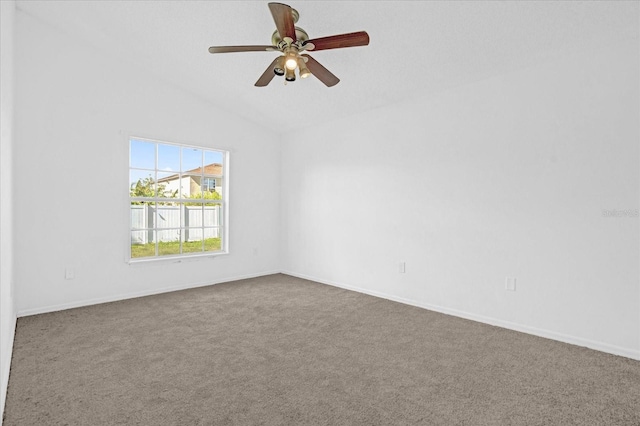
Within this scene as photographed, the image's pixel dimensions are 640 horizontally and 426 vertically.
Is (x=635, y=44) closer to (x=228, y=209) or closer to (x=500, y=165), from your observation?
(x=500, y=165)

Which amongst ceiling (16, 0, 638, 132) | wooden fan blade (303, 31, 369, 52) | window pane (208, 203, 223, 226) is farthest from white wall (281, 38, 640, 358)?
window pane (208, 203, 223, 226)

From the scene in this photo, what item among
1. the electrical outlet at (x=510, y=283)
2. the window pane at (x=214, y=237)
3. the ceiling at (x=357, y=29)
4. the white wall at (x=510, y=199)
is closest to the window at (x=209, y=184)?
the window pane at (x=214, y=237)

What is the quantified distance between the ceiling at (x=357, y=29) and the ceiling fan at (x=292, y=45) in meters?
0.46

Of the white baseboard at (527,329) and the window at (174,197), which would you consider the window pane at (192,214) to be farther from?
the white baseboard at (527,329)

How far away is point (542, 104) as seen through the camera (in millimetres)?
3152

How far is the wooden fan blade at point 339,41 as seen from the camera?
94.3 inches

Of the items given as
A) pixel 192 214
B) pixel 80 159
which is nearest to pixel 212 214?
pixel 192 214

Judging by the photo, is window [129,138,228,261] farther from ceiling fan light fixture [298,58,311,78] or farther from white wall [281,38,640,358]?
ceiling fan light fixture [298,58,311,78]

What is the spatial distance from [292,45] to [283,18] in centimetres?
30

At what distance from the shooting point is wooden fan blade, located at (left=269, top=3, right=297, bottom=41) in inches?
85.1

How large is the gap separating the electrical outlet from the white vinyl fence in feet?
13.1

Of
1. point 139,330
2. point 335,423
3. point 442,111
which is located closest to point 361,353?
point 335,423

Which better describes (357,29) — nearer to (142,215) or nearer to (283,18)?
(283,18)

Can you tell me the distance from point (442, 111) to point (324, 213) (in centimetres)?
223
